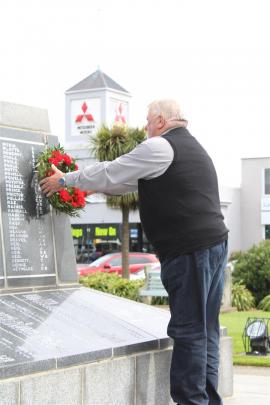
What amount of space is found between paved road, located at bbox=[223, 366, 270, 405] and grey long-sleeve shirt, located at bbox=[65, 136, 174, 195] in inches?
96.9

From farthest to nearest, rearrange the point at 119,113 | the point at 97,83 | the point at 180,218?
1. the point at 97,83
2. the point at 119,113
3. the point at 180,218

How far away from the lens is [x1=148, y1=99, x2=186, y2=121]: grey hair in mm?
5121

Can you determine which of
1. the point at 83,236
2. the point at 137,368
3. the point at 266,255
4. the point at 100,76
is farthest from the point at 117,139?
the point at 100,76

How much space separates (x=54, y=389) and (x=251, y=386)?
3.31 metres

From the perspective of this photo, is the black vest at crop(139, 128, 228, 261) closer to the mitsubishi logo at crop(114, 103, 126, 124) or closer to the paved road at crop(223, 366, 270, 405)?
the paved road at crop(223, 366, 270, 405)

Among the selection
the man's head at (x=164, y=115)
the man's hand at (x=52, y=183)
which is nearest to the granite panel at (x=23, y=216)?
the man's hand at (x=52, y=183)

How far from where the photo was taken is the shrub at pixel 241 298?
67.0 feet

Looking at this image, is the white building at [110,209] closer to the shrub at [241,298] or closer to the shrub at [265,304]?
the shrub at [241,298]

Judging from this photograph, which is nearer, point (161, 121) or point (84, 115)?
point (161, 121)

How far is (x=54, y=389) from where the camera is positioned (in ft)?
16.0

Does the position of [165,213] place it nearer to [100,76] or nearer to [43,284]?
[43,284]

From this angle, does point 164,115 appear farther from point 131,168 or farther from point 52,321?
point 52,321

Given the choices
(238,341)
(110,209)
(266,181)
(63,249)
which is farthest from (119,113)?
(63,249)

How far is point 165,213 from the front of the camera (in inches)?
197
